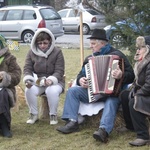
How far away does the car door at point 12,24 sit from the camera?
1702cm

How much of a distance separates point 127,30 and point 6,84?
1894 millimetres

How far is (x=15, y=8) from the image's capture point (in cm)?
1736

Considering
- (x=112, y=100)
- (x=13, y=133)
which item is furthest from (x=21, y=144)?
(x=112, y=100)

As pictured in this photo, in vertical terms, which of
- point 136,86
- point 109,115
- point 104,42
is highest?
point 104,42

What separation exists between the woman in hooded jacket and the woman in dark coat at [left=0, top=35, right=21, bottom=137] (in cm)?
29

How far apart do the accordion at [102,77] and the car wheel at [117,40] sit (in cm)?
113

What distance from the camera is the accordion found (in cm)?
485

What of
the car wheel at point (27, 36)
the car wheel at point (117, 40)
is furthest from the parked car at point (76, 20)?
the car wheel at point (117, 40)

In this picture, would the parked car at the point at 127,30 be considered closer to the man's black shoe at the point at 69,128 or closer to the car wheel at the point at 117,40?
the car wheel at the point at 117,40

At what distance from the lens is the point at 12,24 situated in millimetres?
17016

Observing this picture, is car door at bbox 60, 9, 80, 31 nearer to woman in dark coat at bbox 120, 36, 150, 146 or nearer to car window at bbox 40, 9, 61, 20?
car window at bbox 40, 9, 61, 20

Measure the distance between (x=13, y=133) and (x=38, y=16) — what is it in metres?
11.9

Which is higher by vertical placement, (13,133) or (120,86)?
(120,86)

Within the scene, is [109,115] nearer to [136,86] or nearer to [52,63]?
[136,86]
